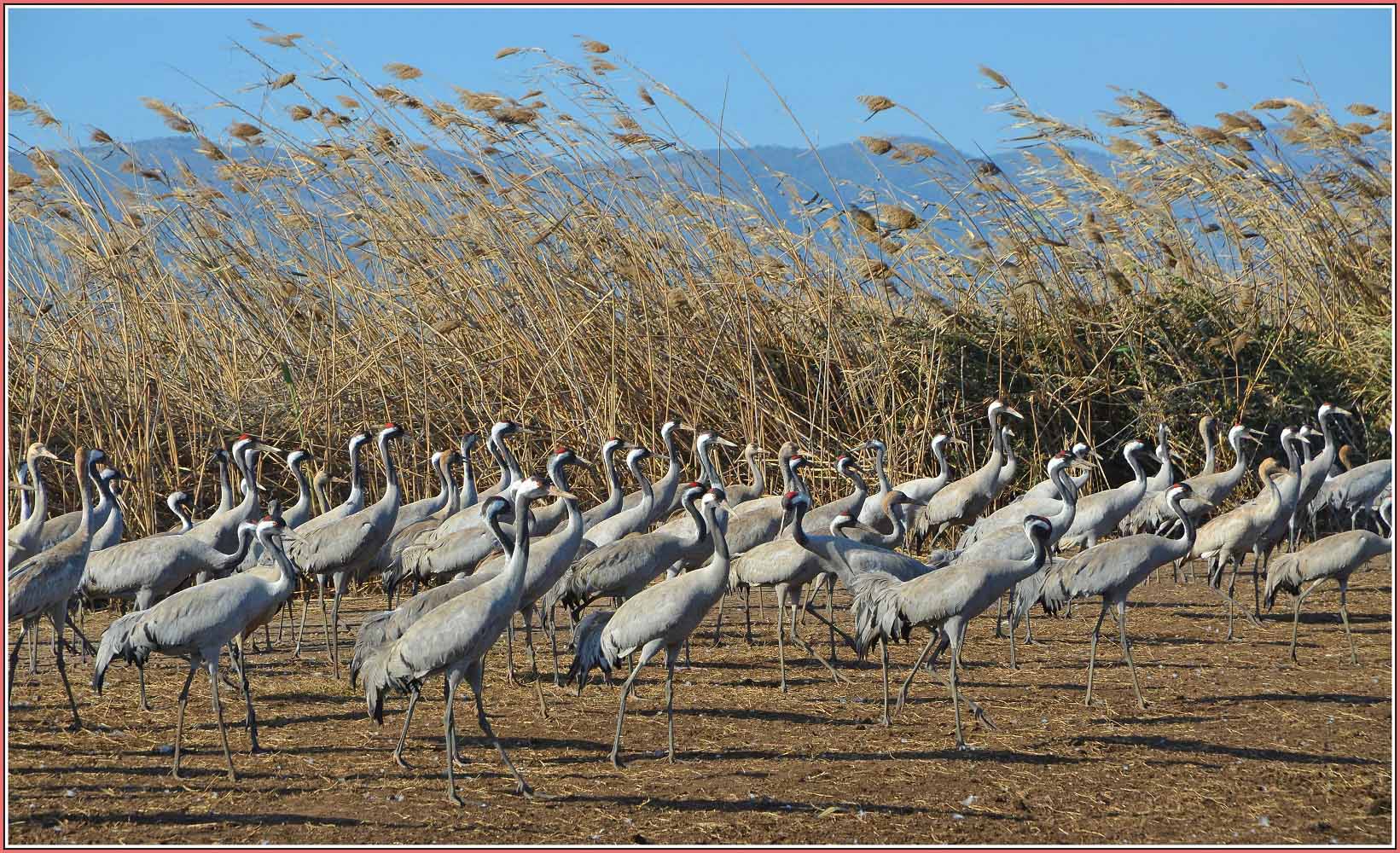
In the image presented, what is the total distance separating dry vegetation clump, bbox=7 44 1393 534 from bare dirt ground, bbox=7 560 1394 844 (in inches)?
106

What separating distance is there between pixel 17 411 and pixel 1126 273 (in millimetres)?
7350

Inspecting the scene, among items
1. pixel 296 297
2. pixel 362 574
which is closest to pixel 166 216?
pixel 296 297

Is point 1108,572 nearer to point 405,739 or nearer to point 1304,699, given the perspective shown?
point 1304,699

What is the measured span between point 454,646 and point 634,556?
1761mm

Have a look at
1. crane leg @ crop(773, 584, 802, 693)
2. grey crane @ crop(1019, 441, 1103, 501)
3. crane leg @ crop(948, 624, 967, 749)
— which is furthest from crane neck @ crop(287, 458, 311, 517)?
crane leg @ crop(948, 624, 967, 749)

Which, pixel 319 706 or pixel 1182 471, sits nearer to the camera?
pixel 319 706

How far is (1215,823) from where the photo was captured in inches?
171

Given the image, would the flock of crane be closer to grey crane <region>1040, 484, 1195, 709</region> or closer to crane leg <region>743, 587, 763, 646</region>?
grey crane <region>1040, 484, 1195, 709</region>

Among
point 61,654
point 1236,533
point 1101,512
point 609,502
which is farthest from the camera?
point 609,502

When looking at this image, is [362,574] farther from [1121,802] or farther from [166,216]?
[1121,802]

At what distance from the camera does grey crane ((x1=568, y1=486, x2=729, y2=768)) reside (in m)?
5.30

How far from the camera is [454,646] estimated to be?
4.86 m

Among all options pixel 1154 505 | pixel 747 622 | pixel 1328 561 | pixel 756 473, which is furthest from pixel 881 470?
pixel 1328 561

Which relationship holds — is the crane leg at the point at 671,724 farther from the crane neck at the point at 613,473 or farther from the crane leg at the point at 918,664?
the crane neck at the point at 613,473
